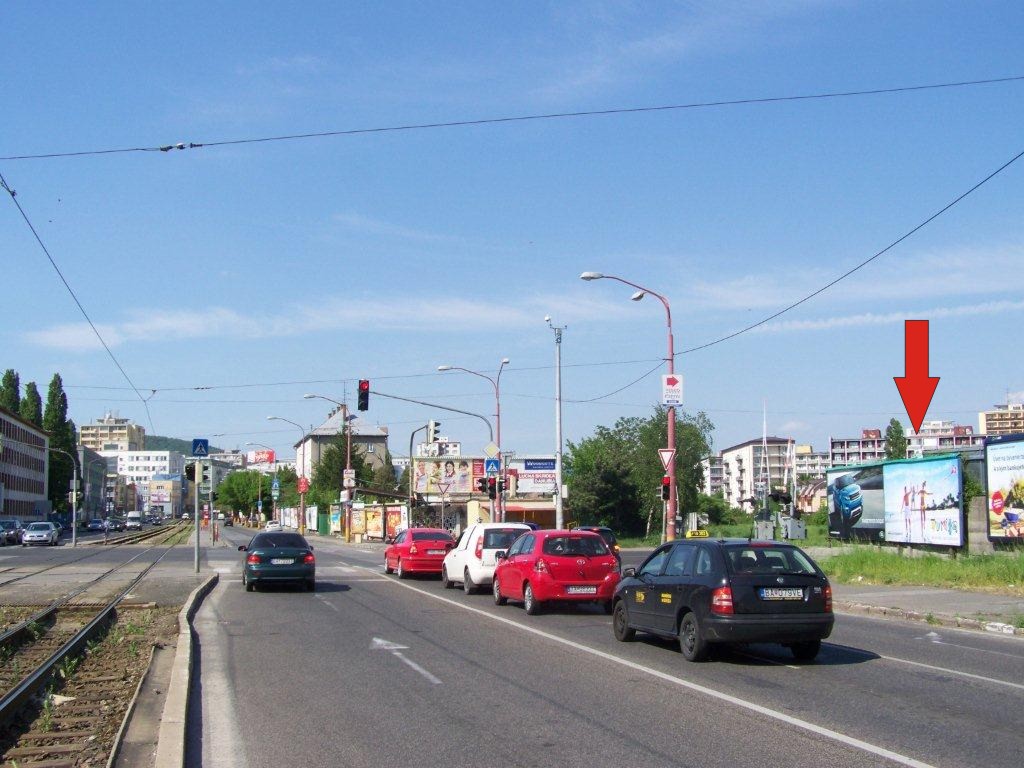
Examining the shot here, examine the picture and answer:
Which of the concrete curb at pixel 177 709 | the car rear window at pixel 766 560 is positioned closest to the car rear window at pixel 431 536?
the concrete curb at pixel 177 709

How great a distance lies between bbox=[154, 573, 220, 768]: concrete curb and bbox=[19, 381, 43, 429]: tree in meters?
117

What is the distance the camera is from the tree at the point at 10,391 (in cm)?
11419

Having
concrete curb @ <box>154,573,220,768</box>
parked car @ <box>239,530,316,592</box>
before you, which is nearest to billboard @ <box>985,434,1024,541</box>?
parked car @ <box>239,530,316,592</box>

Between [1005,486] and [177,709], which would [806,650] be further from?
[1005,486]

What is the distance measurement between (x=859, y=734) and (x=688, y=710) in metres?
1.58

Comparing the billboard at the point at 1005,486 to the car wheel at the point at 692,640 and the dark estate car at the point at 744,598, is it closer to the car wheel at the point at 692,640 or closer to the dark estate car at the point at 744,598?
the dark estate car at the point at 744,598

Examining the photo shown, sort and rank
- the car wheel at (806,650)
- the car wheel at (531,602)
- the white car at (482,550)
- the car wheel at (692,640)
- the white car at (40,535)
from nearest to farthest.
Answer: the car wheel at (692,640)
the car wheel at (806,650)
the car wheel at (531,602)
the white car at (482,550)
the white car at (40,535)

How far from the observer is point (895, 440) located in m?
144

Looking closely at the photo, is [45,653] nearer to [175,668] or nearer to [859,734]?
[175,668]

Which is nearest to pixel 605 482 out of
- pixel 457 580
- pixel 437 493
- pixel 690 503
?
pixel 437 493

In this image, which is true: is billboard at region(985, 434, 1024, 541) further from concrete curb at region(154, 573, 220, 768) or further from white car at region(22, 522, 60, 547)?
white car at region(22, 522, 60, 547)

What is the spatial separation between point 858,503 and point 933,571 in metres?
11.9

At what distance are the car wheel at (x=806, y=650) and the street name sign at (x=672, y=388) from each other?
1700 cm

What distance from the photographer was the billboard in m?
25.7
